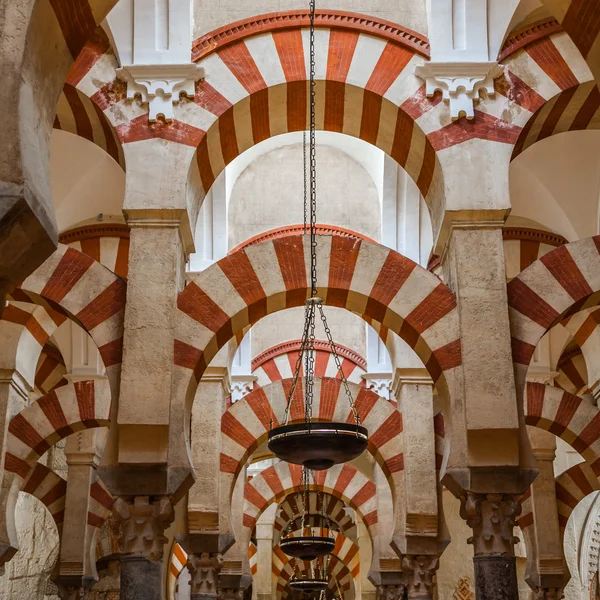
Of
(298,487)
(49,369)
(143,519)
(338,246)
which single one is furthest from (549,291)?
(49,369)

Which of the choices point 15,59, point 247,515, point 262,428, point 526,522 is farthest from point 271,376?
point 15,59

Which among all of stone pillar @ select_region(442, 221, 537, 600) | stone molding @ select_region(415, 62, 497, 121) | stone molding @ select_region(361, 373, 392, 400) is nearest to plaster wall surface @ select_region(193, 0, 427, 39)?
stone molding @ select_region(415, 62, 497, 121)

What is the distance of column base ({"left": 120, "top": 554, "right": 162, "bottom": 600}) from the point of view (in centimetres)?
595

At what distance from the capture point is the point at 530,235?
9047mm

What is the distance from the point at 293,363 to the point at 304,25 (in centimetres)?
698

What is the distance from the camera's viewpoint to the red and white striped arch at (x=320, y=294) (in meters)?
6.40

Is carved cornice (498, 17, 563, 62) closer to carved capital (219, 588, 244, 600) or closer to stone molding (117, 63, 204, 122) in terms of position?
stone molding (117, 63, 204, 122)

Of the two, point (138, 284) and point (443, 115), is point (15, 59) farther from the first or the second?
point (443, 115)

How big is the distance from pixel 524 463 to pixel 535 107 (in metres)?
2.53

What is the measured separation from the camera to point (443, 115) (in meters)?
6.68

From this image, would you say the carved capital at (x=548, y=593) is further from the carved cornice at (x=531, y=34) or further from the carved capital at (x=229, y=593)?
the carved cornice at (x=531, y=34)

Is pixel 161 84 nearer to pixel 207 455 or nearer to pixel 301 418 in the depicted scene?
pixel 207 455

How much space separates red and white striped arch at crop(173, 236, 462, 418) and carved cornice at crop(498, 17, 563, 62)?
1714 millimetres

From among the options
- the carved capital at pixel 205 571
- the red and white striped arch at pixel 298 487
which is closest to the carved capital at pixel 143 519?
the carved capital at pixel 205 571
